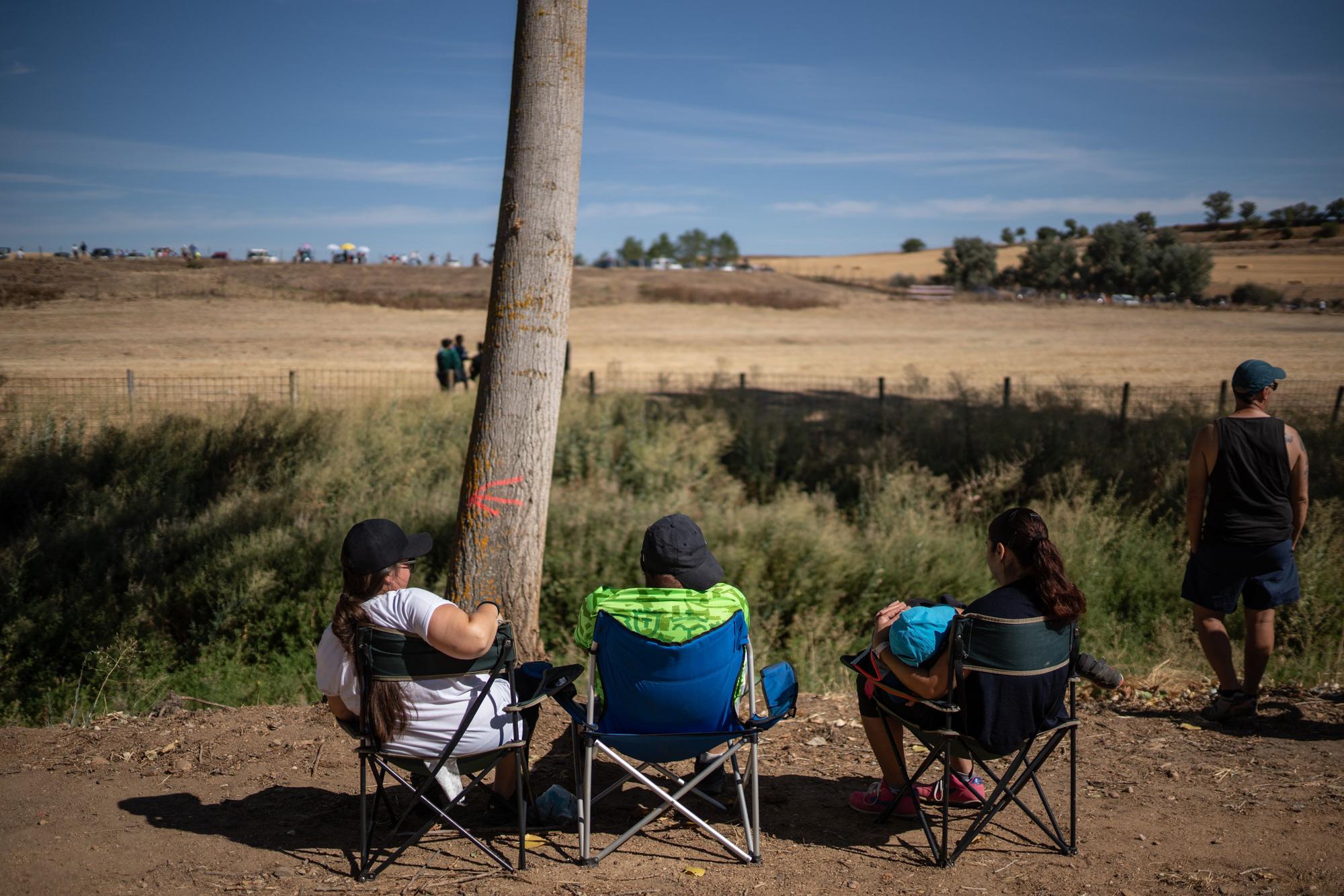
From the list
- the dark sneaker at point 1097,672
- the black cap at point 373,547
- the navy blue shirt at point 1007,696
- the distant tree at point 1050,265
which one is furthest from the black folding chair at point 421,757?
the distant tree at point 1050,265

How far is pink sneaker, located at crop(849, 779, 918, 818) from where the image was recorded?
3.98 meters

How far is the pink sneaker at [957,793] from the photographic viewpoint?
396 cm

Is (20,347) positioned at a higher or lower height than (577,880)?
higher

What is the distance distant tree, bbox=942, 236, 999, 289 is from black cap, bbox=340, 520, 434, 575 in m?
60.1

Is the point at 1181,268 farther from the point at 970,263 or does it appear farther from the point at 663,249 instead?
the point at 663,249

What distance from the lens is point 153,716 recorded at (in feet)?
17.6

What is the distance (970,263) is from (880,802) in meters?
65.4

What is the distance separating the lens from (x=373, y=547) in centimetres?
343

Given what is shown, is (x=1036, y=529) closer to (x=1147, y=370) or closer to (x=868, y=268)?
(x=1147, y=370)

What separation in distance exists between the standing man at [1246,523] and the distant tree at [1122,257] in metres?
11.1

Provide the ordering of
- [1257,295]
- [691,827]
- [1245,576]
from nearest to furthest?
[691,827]
[1245,576]
[1257,295]

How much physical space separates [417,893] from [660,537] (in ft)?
4.93

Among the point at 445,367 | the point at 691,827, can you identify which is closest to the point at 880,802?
the point at 691,827

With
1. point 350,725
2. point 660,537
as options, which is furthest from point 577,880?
point 660,537
